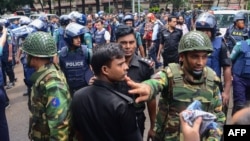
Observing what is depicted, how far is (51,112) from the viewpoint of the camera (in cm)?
256

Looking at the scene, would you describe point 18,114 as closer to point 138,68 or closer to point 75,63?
point 75,63

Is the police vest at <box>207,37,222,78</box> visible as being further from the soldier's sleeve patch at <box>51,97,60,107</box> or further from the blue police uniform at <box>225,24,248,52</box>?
the blue police uniform at <box>225,24,248,52</box>

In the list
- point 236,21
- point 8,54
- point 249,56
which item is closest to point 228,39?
point 236,21

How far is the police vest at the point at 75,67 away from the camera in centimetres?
445

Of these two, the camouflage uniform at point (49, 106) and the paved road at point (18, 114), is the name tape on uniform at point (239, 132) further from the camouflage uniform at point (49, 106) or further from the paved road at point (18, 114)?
the paved road at point (18, 114)

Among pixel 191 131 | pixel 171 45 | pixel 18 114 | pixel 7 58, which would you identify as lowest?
pixel 18 114

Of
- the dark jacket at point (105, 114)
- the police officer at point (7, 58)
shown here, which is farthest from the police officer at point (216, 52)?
the police officer at point (7, 58)

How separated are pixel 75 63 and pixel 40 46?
5.55ft

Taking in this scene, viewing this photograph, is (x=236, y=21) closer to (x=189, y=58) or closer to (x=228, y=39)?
(x=228, y=39)

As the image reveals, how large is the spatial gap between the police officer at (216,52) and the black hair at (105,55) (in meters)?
1.86

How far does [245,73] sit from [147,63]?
4.81 ft

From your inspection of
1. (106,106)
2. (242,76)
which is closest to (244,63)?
(242,76)

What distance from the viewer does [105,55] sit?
238 cm

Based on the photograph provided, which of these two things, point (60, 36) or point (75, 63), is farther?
point (60, 36)
